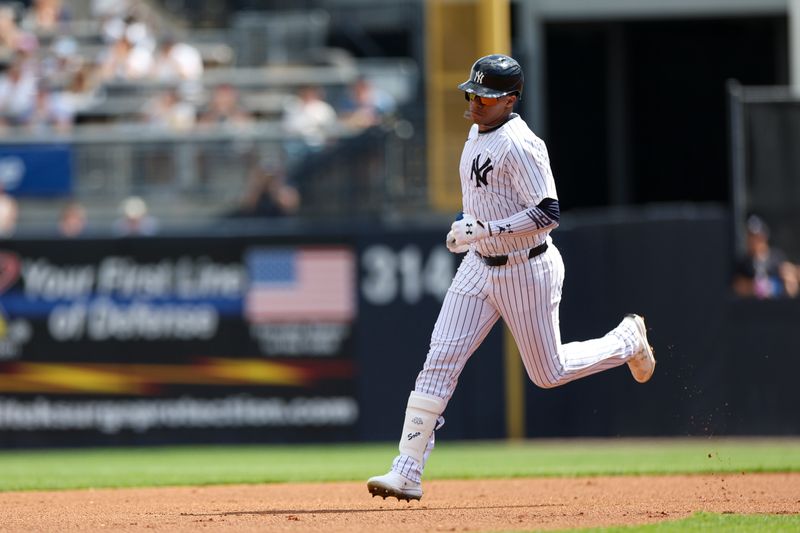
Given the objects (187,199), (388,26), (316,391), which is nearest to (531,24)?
(388,26)

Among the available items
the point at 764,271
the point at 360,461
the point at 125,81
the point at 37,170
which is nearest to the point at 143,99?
the point at 125,81

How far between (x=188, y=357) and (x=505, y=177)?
7396 millimetres

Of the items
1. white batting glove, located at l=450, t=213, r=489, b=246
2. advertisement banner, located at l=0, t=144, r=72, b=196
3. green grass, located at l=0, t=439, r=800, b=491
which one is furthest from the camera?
advertisement banner, located at l=0, t=144, r=72, b=196

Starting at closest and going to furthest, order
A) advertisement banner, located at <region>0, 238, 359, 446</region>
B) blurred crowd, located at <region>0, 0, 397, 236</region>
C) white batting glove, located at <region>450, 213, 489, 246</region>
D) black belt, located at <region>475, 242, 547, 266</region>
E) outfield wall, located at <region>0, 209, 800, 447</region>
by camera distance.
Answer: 1. white batting glove, located at <region>450, 213, 489, 246</region>
2. black belt, located at <region>475, 242, 547, 266</region>
3. outfield wall, located at <region>0, 209, 800, 447</region>
4. advertisement banner, located at <region>0, 238, 359, 446</region>
5. blurred crowd, located at <region>0, 0, 397, 236</region>

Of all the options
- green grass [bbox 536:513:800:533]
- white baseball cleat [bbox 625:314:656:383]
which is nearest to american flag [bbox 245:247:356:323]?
white baseball cleat [bbox 625:314:656:383]

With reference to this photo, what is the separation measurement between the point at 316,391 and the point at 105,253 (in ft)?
8.52

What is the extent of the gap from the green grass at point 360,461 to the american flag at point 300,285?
1.35m

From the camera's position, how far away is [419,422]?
7.00 m

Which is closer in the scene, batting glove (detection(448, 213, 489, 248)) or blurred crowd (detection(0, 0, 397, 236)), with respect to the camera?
batting glove (detection(448, 213, 489, 248))

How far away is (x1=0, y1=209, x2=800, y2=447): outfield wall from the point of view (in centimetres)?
1358

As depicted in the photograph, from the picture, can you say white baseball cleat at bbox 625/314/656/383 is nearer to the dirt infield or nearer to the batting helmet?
the dirt infield

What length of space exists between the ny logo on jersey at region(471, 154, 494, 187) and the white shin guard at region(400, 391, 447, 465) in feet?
3.76

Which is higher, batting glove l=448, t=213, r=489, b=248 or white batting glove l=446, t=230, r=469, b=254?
batting glove l=448, t=213, r=489, b=248

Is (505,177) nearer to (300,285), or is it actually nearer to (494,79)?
(494,79)
